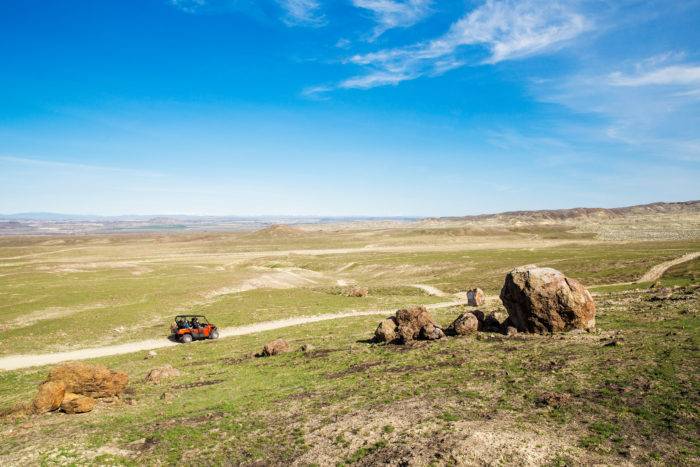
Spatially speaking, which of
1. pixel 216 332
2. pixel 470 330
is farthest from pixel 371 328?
pixel 216 332

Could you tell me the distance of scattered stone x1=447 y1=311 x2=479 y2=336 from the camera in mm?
31922

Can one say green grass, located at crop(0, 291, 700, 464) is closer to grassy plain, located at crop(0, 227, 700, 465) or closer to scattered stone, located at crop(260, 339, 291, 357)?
grassy plain, located at crop(0, 227, 700, 465)

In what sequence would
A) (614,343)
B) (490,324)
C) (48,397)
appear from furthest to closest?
1. (490,324)
2. (614,343)
3. (48,397)

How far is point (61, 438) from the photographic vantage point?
58.9 feet

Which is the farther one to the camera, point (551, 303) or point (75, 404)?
point (551, 303)

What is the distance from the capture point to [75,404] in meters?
21.5

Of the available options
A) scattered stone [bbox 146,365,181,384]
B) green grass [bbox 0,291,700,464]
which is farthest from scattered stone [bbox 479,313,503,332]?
scattered stone [bbox 146,365,181,384]

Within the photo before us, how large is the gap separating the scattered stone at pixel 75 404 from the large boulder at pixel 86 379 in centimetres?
81

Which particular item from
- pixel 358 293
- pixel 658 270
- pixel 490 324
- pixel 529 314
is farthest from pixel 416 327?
pixel 658 270

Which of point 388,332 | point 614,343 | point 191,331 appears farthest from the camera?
point 191,331

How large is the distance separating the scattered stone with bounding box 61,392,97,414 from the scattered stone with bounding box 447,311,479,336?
25119 mm

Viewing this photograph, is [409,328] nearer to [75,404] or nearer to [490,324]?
[490,324]

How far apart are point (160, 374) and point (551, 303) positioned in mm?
28580

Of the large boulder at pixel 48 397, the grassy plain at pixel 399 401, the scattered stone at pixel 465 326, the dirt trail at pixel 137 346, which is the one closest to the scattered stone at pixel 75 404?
the large boulder at pixel 48 397
